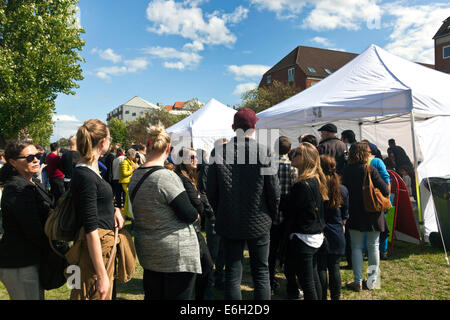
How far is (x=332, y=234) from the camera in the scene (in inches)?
119

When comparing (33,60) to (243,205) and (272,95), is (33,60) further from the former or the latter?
(272,95)

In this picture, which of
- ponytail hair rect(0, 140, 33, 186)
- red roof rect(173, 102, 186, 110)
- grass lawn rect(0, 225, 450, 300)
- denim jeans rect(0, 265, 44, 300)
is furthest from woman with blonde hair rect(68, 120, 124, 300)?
red roof rect(173, 102, 186, 110)

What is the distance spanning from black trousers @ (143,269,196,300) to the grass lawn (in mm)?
1591

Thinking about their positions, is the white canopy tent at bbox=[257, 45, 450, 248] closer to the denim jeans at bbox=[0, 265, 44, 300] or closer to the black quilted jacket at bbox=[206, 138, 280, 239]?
the black quilted jacket at bbox=[206, 138, 280, 239]

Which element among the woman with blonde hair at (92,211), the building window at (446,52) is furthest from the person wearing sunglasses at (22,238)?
the building window at (446,52)

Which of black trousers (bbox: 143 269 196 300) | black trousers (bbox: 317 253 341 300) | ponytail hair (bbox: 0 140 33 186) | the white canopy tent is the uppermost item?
the white canopy tent

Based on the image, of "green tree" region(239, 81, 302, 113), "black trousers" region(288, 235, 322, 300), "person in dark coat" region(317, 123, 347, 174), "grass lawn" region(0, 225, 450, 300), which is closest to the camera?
"black trousers" region(288, 235, 322, 300)

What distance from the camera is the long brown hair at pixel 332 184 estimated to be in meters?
3.00

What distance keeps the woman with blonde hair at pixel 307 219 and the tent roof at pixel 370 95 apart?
3.09m

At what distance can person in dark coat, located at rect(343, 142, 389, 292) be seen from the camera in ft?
11.9

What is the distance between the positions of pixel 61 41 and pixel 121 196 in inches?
484

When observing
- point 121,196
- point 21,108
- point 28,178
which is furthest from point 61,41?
point 28,178

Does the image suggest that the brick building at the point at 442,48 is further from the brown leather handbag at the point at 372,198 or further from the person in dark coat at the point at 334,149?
the brown leather handbag at the point at 372,198

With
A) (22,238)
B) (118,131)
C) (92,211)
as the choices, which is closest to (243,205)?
(92,211)
